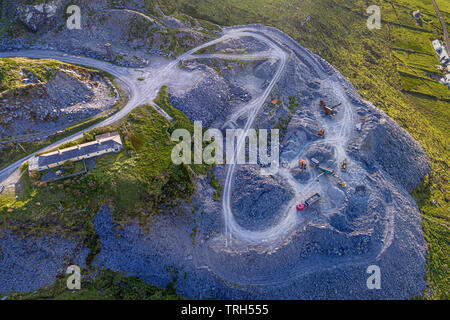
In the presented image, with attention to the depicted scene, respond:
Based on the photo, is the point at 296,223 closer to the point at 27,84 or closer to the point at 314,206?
the point at 314,206

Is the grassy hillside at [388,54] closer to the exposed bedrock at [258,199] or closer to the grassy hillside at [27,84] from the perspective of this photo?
the exposed bedrock at [258,199]

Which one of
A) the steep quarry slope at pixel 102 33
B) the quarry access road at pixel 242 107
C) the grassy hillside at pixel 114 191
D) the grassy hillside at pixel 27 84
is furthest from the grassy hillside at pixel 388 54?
the grassy hillside at pixel 114 191

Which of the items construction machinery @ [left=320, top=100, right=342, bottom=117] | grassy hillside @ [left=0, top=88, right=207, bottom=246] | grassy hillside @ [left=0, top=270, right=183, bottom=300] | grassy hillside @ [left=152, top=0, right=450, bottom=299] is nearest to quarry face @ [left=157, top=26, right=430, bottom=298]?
construction machinery @ [left=320, top=100, right=342, bottom=117]

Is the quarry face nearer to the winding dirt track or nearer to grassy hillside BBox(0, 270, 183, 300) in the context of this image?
the winding dirt track

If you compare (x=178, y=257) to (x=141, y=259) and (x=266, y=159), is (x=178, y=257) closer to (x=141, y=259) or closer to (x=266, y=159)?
(x=141, y=259)

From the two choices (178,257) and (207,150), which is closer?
(178,257)

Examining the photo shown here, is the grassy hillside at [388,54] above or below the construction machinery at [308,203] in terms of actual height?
above
